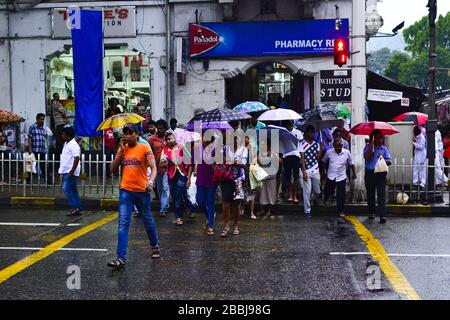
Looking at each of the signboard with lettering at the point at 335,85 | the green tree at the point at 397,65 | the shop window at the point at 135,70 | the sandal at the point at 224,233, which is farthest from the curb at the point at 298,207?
the green tree at the point at 397,65

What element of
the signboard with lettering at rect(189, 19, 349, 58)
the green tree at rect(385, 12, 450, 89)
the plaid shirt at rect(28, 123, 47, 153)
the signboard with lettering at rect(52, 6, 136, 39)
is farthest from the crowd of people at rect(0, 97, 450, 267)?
the green tree at rect(385, 12, 450, 89)

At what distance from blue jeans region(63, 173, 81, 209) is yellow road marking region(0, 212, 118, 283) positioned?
1.02m

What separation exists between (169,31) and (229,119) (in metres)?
6.75

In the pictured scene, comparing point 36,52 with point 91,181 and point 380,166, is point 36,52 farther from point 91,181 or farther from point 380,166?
point 380,166

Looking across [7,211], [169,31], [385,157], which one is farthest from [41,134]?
[385,157]

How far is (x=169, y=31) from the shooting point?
56.2ft

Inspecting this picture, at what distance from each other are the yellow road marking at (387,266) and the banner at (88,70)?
784 centimetres

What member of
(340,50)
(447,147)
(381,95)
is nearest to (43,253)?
(340,50)

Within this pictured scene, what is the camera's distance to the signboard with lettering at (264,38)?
54.5 feet

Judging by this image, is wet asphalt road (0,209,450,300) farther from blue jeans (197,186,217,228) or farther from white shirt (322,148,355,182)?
white shirt (322,148,355,182)

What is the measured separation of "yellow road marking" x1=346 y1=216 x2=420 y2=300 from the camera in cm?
635

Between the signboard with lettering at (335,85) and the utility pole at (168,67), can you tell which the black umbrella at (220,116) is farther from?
the utility pole at (168,67)

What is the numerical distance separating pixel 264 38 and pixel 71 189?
7552mm

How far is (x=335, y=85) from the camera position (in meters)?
16.8
